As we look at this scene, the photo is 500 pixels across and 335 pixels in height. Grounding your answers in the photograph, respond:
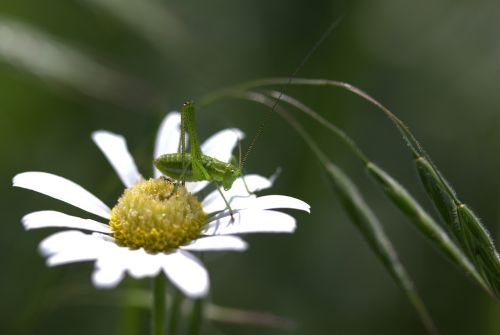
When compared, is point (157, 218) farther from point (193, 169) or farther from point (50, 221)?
point (50, 221)

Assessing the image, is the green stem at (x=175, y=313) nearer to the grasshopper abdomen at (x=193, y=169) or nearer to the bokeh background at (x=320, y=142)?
the grasshopper abdomen at (x=193, y=169)

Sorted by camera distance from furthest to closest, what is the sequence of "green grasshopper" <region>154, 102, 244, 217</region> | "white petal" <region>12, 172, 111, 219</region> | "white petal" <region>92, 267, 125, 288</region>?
1. "green grasshopper" <region>154, 102, 244, 217</region>
2. "white petal" <region>12, 172, 111, 219</region>
3. "white petal" <region>92, 267, 125, 288</region>

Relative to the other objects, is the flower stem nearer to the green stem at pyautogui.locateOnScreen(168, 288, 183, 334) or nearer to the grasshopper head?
the green stem at pyautogui.locateOnScreen(168, 288, 183, 334)

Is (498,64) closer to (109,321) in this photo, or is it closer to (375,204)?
(375,204)

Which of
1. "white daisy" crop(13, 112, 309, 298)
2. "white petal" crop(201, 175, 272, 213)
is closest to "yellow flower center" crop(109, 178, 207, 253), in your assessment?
"white daisy" crop(13, 112, 309, 298)

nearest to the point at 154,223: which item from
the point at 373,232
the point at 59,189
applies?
the point at 59,189

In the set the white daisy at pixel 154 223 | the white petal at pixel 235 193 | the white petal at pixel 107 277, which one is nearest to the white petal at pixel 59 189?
the white daisy at pixel 154 223
